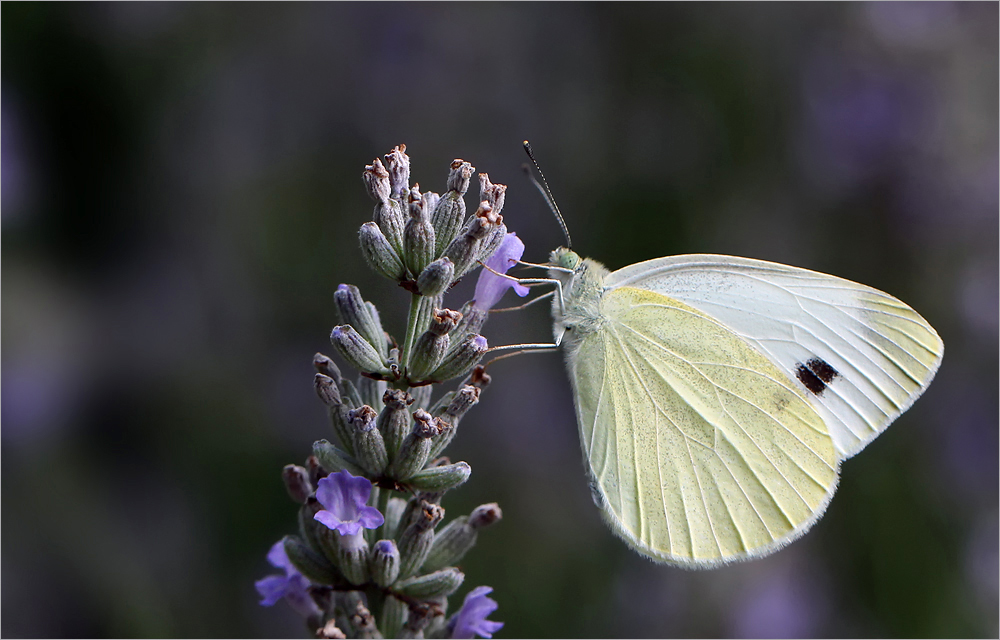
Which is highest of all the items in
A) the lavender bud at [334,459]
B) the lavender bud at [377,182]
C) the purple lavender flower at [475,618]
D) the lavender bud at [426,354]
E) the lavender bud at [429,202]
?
the lavender bud at [377,182]

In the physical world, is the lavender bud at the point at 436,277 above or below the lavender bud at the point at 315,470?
above

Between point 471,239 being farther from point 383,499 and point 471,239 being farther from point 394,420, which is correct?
point 383,499

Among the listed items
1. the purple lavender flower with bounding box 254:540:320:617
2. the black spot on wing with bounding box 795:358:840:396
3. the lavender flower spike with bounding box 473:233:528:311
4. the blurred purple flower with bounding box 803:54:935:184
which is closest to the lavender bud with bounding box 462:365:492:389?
the lavender flower spike with bounding box 473:233:528:311

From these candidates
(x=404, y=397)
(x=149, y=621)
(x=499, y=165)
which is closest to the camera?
(x=404, y=397)

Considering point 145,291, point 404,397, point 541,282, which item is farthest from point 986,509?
point 145,291

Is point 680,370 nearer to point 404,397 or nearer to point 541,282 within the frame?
point 541,282

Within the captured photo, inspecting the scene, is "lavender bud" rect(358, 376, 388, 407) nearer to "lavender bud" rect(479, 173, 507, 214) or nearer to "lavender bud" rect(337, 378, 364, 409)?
"lavender bud" rect(337, 378, 364, 409)

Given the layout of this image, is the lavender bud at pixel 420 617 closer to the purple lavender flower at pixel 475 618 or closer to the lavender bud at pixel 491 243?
the purple lavender flower at pixel 475 618

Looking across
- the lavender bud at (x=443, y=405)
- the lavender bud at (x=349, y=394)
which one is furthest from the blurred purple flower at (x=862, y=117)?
the lavender bud at (x=349, y=394)
